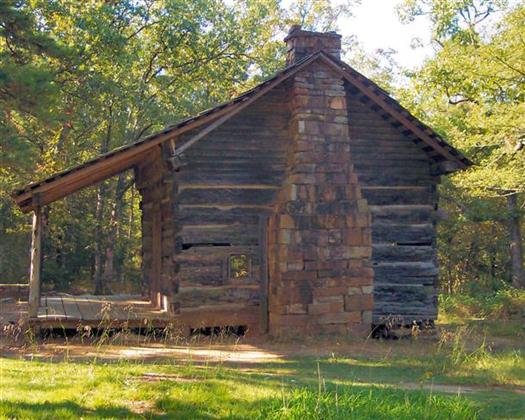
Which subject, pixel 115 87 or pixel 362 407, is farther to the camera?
pixel 115 87

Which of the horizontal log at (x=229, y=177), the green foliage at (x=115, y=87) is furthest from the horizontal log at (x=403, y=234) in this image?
the green foliage at (x=115, y=87)

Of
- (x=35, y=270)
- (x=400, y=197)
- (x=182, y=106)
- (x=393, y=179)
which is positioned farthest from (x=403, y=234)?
(x=182, y=106)

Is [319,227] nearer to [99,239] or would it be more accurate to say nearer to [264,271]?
[264,271]

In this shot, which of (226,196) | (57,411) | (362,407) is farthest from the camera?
(226,196)

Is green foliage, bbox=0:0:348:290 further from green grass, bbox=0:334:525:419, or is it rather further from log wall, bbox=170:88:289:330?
green grass, bbox=0:334:525:419

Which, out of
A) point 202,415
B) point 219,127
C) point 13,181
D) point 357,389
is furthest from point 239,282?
point 13,181

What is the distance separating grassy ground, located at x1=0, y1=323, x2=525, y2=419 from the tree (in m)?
6.97

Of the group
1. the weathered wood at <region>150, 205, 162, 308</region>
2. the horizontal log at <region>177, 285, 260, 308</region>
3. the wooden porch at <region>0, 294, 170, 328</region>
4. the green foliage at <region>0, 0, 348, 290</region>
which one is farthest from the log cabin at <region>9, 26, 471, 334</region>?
the green foliage at <region>0, 0, 348, 290</region>

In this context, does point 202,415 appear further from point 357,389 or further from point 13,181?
point 13,181

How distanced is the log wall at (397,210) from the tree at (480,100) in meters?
2.98

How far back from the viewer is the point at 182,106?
1194 inches

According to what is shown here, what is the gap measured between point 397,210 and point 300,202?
305cm

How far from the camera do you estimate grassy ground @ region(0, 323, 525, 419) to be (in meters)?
7.29

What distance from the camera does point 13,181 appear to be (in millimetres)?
28156
